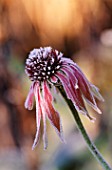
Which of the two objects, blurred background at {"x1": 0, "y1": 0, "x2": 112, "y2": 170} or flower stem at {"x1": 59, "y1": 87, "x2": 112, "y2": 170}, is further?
blurred background at {"x1": 0, "y1": 0, "x2": 112, "y2": 170}

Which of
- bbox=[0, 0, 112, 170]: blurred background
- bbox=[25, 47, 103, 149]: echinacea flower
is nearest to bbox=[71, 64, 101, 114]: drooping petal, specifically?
bbox=[25, 47, 103, 149]: echinacea flower

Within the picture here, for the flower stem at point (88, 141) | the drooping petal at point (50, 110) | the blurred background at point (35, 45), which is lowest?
the flower stem at point (88, 141)

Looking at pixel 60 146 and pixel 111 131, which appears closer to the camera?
pixel 111 131

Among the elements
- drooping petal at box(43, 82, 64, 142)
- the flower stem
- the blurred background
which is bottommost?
the flower stem

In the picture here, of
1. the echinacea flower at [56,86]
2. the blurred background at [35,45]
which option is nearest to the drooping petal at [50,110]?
the echinacea flower at [56,86]

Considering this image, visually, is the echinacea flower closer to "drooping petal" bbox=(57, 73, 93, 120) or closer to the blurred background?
"drooping petal" bbox=(57, 73, 93, 120)

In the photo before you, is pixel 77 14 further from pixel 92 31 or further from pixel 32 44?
pixel 32 44

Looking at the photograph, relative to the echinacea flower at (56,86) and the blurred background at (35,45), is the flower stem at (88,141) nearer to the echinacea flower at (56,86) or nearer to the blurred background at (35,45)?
the echinacea flower at (56,86)

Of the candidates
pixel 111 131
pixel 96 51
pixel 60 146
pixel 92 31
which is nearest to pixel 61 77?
pixel 111 131
